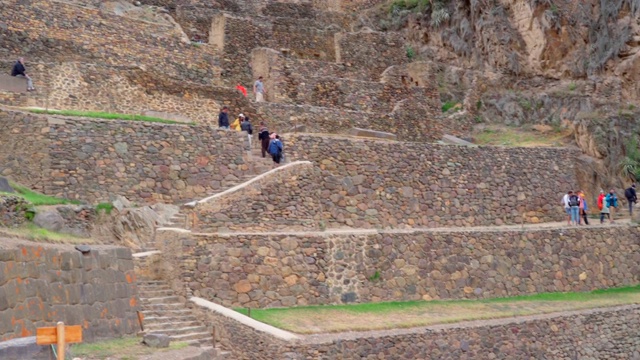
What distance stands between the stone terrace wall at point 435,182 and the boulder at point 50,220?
7.20m

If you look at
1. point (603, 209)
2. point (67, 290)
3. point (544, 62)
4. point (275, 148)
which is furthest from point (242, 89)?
point (67, 290)

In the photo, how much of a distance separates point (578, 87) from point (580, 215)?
32.6 ft

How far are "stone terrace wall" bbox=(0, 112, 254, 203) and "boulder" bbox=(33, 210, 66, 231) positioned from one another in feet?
7.06

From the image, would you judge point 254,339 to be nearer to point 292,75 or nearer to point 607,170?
point 292,75

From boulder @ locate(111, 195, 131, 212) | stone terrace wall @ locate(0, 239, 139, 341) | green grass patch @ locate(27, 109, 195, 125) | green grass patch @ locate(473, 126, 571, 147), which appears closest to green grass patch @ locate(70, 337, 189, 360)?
stone terrace wall @ locate(0, 239, 139, 341)

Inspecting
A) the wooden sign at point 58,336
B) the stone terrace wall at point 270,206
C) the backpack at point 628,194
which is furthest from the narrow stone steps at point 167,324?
the backpack at point 628,194

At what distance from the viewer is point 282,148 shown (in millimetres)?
24078

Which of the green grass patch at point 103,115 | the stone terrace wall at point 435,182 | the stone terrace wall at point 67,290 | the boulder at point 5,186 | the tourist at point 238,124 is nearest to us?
the stone terrace wall at point 67,290

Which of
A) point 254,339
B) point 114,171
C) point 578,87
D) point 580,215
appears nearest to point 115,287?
point 254,339

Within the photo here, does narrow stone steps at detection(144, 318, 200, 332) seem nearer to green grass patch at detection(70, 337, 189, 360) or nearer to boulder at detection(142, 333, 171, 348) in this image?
green grass patch at detection(70, 337, 189, 360)

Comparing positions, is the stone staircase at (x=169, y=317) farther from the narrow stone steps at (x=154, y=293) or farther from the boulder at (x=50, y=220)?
the boulder at (x=50, y=220)

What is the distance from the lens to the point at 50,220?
18.3m

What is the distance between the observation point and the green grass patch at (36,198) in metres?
19.4

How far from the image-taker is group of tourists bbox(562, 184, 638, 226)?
2673cm
